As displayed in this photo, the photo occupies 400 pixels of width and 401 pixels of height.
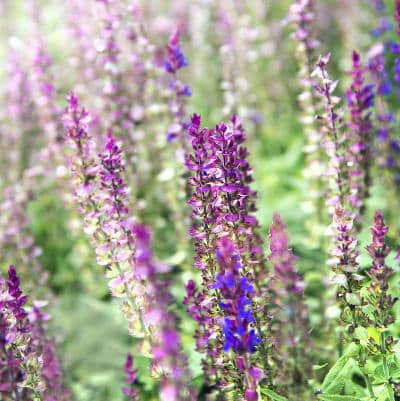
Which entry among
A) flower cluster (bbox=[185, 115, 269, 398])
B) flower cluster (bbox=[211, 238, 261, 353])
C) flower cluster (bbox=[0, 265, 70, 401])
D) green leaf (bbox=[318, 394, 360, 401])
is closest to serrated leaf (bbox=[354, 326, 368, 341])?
green leaf (bbox=[318, 394, 360, 401])

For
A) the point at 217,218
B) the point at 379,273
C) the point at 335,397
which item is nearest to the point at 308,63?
the point at 217,218

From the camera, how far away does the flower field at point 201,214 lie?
2.60 m

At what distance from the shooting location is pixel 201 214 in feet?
8.88

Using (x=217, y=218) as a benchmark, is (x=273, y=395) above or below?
below

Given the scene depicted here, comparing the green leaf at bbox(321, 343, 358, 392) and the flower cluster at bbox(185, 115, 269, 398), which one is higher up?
the flower cluster at bbox(185, 115, 269, 398)

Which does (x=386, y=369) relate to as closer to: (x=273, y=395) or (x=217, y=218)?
(x=273, y=395)

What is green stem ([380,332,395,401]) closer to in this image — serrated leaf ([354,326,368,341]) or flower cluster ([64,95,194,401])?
serrated leaf ([354,326,368,341])

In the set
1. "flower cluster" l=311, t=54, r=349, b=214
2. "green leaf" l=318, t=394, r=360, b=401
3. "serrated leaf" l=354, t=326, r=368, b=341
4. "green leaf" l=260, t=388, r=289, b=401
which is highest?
"flower cluster" l=311, t=54, r=349, b=214

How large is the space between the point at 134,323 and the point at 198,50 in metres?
6.45

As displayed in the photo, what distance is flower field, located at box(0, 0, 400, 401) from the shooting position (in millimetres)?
2598

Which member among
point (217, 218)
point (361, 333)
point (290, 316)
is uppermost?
point (217, 218)

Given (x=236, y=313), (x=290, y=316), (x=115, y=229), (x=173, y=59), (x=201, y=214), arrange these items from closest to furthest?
(x=290, y=316) → (x=236, y=313) → (x=201, y=214) → (x=115, y=229) → (x=173, y=59)

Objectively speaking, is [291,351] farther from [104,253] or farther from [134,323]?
[104,253]

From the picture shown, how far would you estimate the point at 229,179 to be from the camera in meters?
2.65
